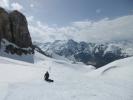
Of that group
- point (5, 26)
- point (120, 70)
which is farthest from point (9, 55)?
point (120, 70)

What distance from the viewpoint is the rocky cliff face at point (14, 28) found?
269 feet

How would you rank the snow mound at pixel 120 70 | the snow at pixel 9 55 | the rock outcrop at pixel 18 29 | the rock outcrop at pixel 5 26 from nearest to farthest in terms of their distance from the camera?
the snow mound at pixel 120 70
the snow at pixel 9 55
the rock outcrop at pixel 5 26
the rock outcrop at pixel 18 29

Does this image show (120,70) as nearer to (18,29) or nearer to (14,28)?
(14,28)

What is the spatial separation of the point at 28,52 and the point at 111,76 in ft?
210

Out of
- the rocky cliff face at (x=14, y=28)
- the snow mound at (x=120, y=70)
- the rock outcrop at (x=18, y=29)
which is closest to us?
the snow mound at (x=120, y=70)

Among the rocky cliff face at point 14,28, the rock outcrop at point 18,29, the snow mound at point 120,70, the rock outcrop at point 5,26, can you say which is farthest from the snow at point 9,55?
the snow mound at point 120,70

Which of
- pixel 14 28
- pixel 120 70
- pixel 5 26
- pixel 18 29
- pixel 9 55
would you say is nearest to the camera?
pixel 120 70

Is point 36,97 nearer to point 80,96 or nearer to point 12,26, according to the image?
point 80,96

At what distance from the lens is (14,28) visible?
85188 mm

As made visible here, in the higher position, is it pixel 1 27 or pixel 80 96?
pixel 1 27

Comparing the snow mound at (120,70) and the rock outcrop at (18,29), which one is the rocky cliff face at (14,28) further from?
the snow mound at (120,70)

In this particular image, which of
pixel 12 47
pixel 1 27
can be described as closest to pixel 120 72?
pixel 12 47

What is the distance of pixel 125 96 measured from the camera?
52.6ft

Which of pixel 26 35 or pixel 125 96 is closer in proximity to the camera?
pixel 125 96
